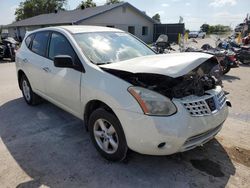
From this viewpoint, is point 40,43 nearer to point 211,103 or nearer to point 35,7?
point 211,103

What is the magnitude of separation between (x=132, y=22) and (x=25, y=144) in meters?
24.8

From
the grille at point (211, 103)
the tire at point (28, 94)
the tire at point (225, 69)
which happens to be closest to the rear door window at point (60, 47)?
the tire at point (28, 94)

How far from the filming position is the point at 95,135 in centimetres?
317

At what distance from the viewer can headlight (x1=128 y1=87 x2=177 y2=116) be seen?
8.18ft

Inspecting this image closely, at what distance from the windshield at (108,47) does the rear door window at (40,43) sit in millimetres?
1024

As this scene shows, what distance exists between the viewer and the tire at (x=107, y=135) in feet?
9.11

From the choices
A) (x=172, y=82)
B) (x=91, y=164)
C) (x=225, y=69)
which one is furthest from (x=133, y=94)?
(x=225, y=69)

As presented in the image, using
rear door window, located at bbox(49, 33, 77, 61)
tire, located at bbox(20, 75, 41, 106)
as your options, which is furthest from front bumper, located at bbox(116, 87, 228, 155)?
tire, located at bbox(20, 75, 41, 106)

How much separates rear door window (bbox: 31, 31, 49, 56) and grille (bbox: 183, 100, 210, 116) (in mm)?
2926

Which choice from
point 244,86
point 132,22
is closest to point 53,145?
point 244,86

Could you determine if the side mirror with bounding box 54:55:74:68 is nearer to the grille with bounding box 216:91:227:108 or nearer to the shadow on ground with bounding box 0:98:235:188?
the shadow on ground with bounding box 0:98:235:188

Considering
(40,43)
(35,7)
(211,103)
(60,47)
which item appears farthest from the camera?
(35,7)

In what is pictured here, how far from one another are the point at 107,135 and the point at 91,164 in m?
0.46

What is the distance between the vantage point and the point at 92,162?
3.11 m
